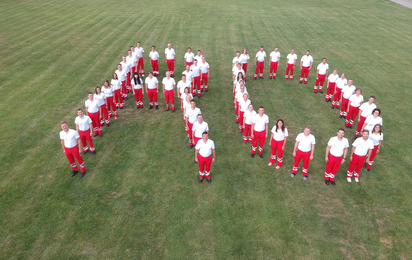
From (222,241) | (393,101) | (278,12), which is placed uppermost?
(278,12)

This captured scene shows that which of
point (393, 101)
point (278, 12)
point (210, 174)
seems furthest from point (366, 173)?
point (278, 12)

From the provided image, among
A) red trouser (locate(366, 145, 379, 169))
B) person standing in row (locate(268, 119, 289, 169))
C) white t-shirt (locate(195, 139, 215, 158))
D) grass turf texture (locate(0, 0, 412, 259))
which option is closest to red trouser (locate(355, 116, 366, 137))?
grass turf texture (locate(0, 0, 412, 259))

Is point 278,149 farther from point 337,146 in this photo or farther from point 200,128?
point 200,128

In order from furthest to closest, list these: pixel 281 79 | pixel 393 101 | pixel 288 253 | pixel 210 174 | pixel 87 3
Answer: pixel 87 3 → pixel 281 79 → pixel 393 101 → pixel 210 174 → pixel 288 253

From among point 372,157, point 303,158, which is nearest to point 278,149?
point 303,158

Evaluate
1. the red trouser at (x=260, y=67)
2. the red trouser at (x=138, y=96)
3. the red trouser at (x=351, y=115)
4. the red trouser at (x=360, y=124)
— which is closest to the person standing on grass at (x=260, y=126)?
the red trouser at (x=360, y=124)

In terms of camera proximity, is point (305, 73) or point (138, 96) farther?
point (305, 73)

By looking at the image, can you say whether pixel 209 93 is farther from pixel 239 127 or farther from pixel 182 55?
pixel 182 55

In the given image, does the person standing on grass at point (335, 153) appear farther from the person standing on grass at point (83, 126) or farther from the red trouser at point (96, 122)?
the red trouser at point (96, 122)
